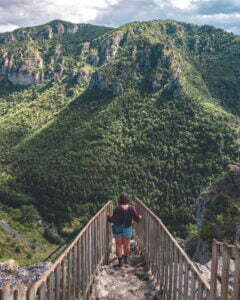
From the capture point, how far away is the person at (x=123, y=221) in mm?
9328

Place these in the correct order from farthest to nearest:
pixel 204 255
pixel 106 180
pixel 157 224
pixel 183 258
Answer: pixel 106 180, pixel 204 255, pixel 157 224, pixel 183 258

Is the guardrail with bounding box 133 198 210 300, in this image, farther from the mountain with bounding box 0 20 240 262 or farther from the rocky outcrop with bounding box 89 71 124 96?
the rocky outcrop with bounding box 89 71 124 96

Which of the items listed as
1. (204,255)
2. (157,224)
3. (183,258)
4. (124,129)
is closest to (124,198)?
(157,224)

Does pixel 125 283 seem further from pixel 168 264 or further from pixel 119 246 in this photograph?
pixel 168 264

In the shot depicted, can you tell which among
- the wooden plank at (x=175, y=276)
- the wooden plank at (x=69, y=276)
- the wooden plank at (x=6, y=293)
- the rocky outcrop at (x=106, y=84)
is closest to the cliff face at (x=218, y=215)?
the wooden plank at (x=175, y=276)

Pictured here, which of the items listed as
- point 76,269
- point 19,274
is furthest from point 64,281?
point 19,274

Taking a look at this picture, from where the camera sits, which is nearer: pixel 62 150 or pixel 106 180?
pixel 106 180

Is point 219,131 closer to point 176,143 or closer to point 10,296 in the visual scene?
point 176,143

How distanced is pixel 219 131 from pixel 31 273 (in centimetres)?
11019

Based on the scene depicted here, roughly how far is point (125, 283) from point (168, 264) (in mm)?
2185

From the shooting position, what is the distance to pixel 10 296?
3.65 m

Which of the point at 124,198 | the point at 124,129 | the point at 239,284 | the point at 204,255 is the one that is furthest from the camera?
the point at 124,129

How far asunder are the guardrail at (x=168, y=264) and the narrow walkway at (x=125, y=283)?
→ 1.08ft

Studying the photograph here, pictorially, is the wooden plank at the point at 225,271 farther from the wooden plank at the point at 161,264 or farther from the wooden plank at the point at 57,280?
the wooden plank at the point at 161,264
